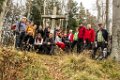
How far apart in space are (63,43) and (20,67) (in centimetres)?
698

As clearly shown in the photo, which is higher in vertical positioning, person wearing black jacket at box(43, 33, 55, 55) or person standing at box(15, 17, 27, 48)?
person standing at box(15, 17, 27, 48)

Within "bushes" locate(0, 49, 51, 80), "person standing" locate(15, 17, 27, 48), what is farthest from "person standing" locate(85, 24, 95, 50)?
"bushes" locate(0, 49, 51, 80)

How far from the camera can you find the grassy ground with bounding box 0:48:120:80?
9.01 metres

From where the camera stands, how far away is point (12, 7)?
40188mm

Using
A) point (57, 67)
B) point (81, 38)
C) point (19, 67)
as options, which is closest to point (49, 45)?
point (81, 38)

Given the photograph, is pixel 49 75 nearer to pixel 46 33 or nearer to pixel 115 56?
pixel 115 56

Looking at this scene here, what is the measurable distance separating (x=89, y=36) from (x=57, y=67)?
12.2 feet

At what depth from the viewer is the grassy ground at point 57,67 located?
9.01 metres

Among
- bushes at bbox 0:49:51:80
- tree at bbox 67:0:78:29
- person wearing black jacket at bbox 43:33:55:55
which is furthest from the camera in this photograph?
tree at bbox 67:0:78:29

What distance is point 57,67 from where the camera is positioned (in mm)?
11859

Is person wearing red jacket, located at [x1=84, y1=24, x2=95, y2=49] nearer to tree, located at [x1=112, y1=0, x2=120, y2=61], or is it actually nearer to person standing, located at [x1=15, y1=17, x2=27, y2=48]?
tree, located at [x1=112, y1=0, x2=120, y2=61]

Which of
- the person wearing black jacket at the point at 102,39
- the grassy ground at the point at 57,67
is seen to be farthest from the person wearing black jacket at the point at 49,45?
the grassy ground at the point at 57,67

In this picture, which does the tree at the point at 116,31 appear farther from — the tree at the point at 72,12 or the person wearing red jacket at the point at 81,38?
the tree at the point at 72,12

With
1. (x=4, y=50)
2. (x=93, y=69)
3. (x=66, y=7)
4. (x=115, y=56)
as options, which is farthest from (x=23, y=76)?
(x=66, y=7)
